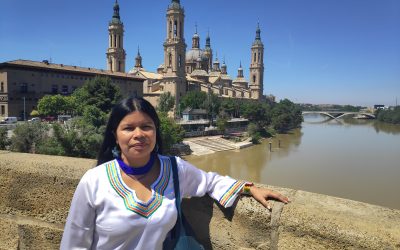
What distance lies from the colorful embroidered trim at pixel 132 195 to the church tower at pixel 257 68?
9537 cm

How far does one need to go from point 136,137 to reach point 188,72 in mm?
89844

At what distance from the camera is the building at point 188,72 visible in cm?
6328

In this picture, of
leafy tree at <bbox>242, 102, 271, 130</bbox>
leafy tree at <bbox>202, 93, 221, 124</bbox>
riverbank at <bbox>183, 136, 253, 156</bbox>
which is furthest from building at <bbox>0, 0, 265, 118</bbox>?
leafy tree at <bbox>242, 102, 271, 130</bbox>

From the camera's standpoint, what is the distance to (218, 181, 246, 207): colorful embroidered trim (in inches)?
85.8

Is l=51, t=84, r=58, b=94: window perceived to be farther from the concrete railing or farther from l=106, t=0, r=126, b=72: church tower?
the concrete railing

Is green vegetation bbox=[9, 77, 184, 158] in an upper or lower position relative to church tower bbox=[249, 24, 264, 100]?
lower

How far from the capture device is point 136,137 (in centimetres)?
208

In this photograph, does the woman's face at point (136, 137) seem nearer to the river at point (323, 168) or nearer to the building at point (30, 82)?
the river at point (323, 168)

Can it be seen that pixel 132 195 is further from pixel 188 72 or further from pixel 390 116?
pixel 390 116

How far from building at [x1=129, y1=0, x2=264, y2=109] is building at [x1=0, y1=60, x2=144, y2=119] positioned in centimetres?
1577

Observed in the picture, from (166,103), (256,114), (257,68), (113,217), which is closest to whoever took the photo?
(113,217)

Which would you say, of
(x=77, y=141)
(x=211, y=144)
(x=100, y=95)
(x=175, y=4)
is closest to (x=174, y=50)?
(x=175, y=4)

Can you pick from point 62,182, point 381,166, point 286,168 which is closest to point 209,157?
point 286,168

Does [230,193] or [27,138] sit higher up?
[230,193]
